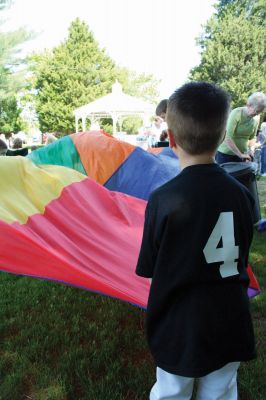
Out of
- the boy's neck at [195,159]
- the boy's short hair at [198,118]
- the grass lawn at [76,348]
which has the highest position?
the boy's short hair at [198,118]

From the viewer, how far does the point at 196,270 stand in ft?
3.76

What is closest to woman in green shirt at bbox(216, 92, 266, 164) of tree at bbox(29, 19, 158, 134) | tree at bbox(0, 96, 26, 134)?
tree at bbox(0, 96, 26, 134)

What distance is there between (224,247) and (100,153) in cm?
227

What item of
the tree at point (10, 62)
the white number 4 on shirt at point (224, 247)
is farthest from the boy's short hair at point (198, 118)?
the tree at point (10, 62)

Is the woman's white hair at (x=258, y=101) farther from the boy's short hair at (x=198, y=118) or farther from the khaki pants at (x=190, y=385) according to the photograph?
the khaki pants at (x=190, y=385)

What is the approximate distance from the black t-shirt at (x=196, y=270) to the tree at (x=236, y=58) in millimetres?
25943

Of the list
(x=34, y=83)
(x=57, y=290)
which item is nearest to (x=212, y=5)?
(x=34, y=83)

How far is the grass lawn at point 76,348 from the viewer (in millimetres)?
1978

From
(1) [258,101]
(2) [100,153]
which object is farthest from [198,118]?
(1) [258,101]

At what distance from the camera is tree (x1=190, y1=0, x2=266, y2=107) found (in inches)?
1021

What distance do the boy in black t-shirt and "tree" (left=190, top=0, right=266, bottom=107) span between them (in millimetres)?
25892

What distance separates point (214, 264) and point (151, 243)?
0.66ft

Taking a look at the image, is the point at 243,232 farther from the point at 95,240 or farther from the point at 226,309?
the point at 95,240

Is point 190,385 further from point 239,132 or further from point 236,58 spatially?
point 236,58
